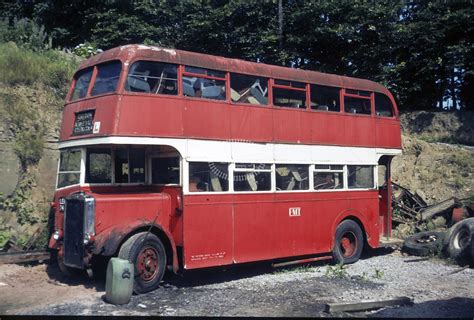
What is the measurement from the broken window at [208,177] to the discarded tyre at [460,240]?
19.2ft

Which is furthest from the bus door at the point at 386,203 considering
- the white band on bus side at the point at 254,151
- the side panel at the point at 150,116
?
the side panel at the point at 150,116

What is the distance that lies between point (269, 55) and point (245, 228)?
41.7 feet

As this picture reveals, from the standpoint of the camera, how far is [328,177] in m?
12.4

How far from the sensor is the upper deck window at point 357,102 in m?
→ 12.9

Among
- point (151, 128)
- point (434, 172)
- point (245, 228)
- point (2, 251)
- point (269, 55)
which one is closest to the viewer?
point (151, 128)

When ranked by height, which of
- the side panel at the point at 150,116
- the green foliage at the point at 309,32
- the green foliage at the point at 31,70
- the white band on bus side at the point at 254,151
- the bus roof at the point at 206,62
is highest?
the green foliage at the point at 309,32

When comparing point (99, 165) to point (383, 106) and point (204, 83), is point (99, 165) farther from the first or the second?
point (383, 106)

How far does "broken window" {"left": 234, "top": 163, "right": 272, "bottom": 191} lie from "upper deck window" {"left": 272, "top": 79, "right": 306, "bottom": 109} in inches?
56.5

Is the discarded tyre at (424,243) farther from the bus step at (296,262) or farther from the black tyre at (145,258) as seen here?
the black tyre at (145,258)

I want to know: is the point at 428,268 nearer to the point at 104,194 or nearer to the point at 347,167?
the point at 347,167

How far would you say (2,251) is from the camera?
11.6 meters

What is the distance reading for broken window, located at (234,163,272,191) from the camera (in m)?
10.7

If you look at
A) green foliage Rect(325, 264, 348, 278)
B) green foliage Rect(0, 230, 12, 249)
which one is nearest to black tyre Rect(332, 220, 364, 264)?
green foliage Rect(325, 264, 348, 278)

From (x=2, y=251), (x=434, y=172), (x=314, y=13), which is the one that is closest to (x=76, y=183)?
(x=2, y=251)
